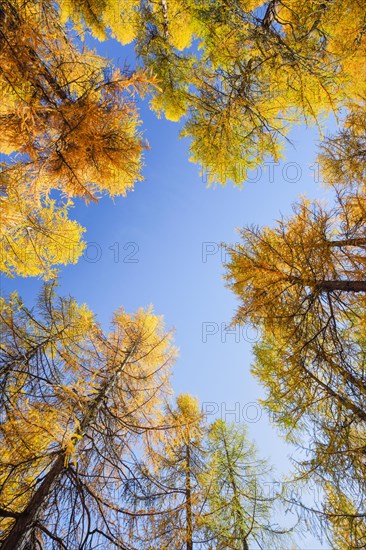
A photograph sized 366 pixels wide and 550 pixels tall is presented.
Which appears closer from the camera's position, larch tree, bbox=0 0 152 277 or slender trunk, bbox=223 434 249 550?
larch tree, bbox=0 0 152 277

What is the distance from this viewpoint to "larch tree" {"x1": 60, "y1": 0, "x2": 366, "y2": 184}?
388 cm

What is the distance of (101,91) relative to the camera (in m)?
3.45

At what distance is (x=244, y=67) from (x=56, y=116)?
3033 millimetres

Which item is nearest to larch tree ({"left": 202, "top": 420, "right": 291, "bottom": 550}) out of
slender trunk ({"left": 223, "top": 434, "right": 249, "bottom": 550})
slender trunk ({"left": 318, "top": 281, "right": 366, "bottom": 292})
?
slender trunk ({"left": 223, "top": 434, "right": 249, "bottom": 550})

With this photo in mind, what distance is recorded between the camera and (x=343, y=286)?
169 inches

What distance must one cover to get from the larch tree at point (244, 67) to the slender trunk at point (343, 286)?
256 cm

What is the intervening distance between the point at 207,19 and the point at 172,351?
6372 mm

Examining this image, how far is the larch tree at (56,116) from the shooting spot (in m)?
2.55

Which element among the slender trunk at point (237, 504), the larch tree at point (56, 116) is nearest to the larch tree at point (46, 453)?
the larch tree at point (56, 116)

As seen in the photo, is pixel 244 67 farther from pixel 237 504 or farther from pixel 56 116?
pixel 237 504

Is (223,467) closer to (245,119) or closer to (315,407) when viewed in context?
(315,407)

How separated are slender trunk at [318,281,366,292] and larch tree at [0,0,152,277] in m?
3.43

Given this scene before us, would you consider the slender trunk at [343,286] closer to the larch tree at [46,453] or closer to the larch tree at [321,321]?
the larch tree at [321,321]

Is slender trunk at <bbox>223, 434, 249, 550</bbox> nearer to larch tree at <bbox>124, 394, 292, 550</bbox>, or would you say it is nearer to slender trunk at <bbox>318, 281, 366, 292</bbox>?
larch tree at <bbox>124, 394, 292, 550</bbox>
